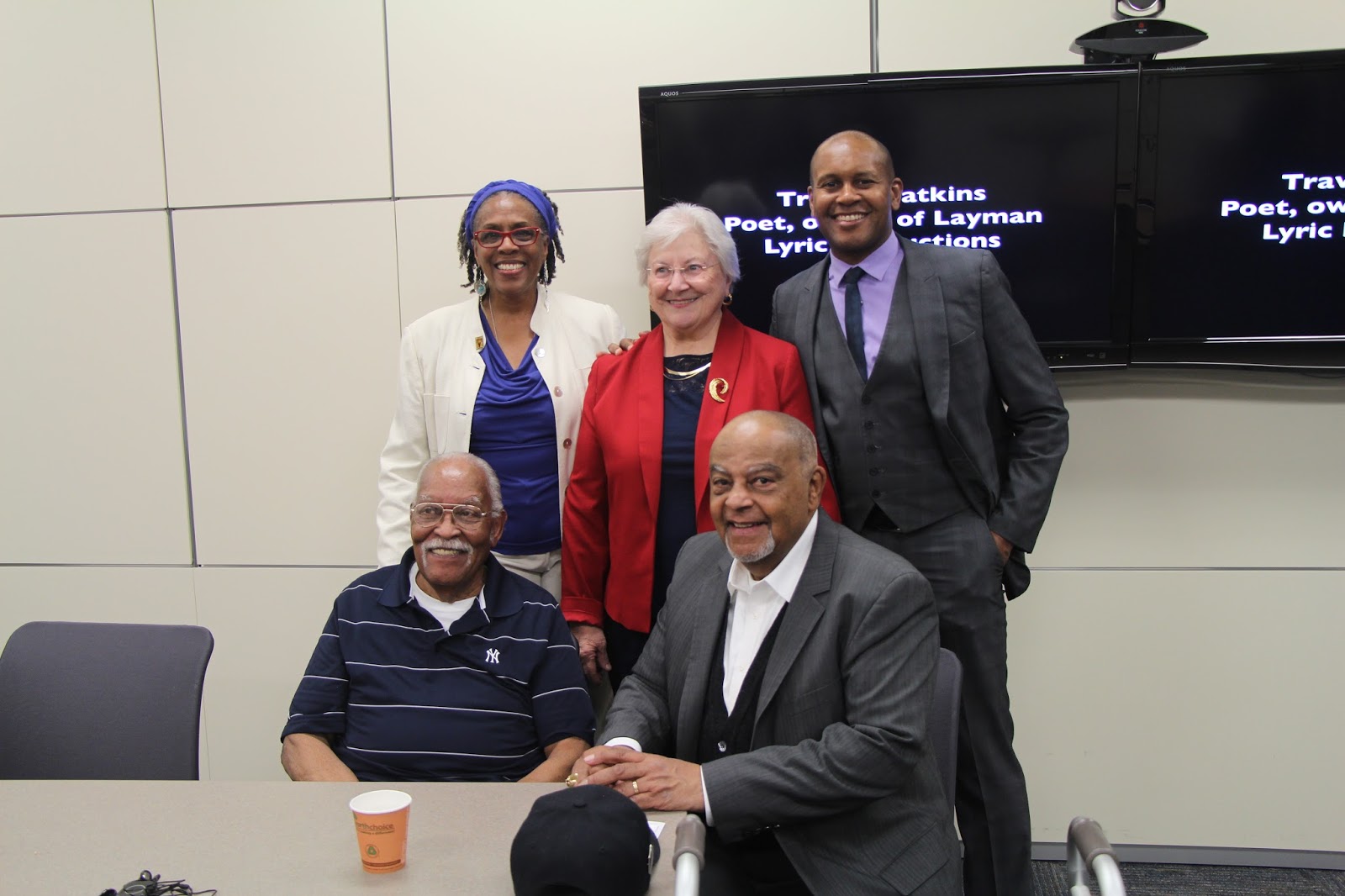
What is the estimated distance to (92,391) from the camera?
3.72 meters

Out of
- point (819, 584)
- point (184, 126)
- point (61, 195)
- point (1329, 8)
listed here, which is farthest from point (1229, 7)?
point (61, 195)

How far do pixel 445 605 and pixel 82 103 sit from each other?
2.34m

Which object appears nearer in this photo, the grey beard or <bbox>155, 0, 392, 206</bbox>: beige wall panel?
the grey beard

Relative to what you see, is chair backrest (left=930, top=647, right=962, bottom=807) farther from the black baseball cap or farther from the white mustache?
the white mustache

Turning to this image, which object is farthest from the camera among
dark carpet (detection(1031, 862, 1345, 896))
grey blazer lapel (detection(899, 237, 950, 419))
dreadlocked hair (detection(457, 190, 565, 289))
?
dark carpet (detection(1031, 862, 1345, 896))

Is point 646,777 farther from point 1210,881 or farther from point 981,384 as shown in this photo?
point 1210,881

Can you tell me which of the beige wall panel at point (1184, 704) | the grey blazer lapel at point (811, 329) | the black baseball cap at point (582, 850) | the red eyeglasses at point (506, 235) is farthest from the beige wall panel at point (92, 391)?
the beige wall panel at point (1184, 704)

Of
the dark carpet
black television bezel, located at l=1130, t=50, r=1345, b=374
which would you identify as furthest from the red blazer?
the dark carpet

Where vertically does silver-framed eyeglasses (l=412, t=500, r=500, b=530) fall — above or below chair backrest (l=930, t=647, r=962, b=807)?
above

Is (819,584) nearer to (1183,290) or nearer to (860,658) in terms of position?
(860,658)

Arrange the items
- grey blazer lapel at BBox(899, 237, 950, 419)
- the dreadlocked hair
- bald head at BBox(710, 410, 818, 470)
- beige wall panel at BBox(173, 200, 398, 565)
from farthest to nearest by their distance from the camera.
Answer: beige wall panel at BBox(173, 200, 398, 565), the dreadlocked hair, grey blazer lapel at BBox(899, 237, 950, 419), bald head at BBox(710, 410, 818, 470)

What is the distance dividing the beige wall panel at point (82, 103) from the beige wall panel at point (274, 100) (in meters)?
0.08

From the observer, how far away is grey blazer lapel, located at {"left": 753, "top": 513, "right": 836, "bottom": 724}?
1.92 m

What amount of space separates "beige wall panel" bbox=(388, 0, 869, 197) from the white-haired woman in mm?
795
